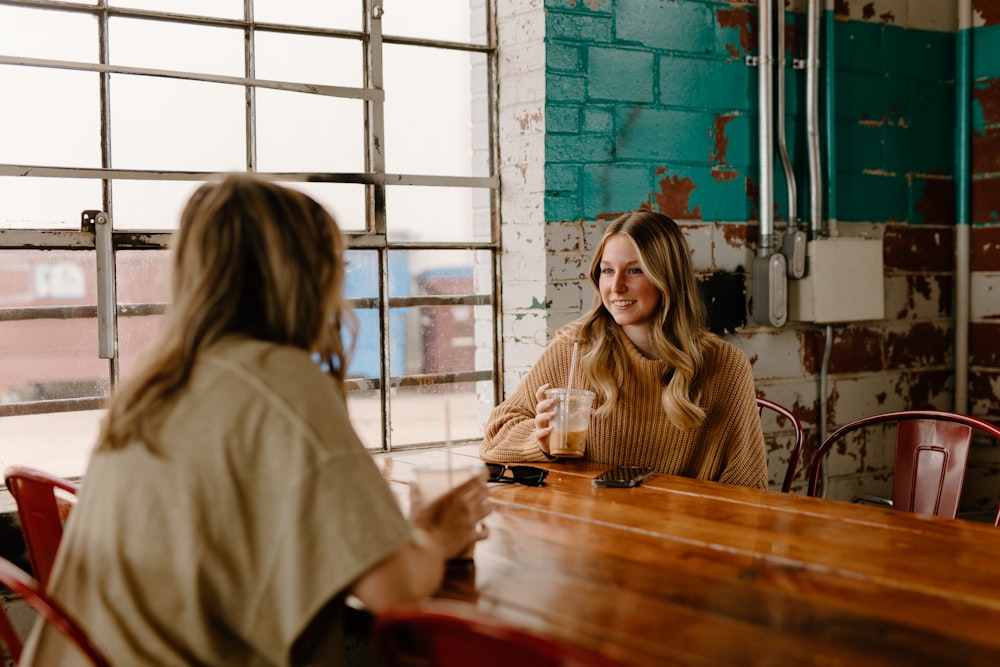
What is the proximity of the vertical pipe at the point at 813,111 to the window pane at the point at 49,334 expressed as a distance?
2.27m

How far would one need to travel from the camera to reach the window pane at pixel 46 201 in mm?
2537

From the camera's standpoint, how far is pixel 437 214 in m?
3.14

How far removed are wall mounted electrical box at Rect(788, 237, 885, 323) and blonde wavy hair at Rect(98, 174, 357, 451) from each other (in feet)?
7.75

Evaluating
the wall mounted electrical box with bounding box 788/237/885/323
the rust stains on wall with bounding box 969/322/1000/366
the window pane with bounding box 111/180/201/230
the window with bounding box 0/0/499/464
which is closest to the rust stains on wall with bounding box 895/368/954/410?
the rust stains on wall with bounding box 969/322/1000/366

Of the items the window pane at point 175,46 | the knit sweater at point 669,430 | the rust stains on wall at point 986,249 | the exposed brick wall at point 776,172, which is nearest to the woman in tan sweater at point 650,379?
the knit sweater at point 669,430

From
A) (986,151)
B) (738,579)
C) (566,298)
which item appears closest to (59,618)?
(738,579)

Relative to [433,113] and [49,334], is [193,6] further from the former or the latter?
[49,334]

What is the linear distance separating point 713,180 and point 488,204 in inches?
29.3

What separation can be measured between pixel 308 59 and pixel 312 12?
0.45ft

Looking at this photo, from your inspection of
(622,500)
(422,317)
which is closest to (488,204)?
(422,317)

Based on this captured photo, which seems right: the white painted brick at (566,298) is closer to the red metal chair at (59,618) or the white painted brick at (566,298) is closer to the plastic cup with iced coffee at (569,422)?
the plastic cup with iced coffee at (569,422)

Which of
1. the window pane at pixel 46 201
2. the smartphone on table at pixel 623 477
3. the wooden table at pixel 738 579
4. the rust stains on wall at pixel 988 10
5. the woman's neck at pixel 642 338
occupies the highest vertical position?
the rust stains on wall at pixel 988 10

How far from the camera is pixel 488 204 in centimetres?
322

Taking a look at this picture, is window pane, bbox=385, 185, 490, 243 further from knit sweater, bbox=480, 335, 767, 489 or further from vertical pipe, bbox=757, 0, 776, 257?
vertical pipe, bbox=757, 0, 776, 257
